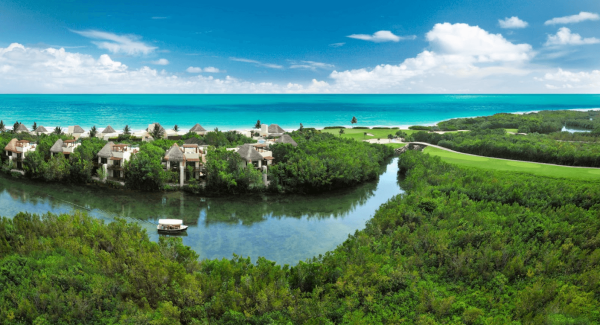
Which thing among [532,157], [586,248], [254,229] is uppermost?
[532,157]

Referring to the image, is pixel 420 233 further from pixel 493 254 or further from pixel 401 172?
pixel 401 172

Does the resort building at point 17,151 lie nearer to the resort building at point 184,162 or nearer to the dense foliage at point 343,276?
the resort building at point 184,162

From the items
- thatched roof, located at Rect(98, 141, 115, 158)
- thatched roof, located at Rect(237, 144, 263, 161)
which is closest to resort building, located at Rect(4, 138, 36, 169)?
thatched roof, located at Rect(98, 141, 115, 158)

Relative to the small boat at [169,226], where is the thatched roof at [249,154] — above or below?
above

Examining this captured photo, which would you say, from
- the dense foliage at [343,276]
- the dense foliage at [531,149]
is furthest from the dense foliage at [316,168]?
the dense foliage at [531,149]

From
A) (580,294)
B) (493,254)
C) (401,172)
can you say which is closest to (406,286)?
(493,254)

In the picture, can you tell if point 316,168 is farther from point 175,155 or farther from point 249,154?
point 175,155
